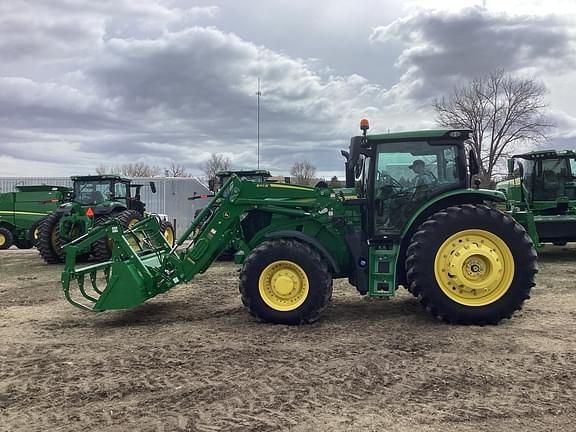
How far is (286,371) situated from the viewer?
4484 mm

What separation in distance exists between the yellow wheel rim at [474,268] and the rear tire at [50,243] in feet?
34.9

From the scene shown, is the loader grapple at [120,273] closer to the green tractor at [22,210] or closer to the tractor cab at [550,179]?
the tractor cab at [550,179]

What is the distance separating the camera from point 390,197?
620 centimetres

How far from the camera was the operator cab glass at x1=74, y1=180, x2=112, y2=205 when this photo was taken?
1484 cm

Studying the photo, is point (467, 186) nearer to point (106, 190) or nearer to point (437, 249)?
point (437, 249)

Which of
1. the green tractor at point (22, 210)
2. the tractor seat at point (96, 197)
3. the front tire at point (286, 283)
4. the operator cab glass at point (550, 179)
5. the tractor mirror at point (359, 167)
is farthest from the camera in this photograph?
the green tractor at point (22, 210)

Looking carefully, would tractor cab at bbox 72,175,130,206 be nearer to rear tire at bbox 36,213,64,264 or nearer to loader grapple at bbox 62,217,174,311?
rear tire at bbox 36,213,64,264

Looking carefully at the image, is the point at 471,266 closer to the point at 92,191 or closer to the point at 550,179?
the point at 550,179

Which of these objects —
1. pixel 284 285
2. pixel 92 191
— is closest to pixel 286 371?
pixel 284 285

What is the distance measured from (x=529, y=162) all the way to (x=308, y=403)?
1154 cm

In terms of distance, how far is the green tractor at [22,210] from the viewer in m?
18.9

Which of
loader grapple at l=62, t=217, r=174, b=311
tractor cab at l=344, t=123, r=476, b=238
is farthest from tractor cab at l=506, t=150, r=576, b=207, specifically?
loader grapple at l=62, t=217, r=174, b=311

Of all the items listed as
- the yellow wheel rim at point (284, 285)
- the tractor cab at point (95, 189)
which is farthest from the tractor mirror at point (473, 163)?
the tractor cab at point (95, 189)

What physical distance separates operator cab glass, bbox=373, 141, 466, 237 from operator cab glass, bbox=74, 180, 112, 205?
10.8 meters
